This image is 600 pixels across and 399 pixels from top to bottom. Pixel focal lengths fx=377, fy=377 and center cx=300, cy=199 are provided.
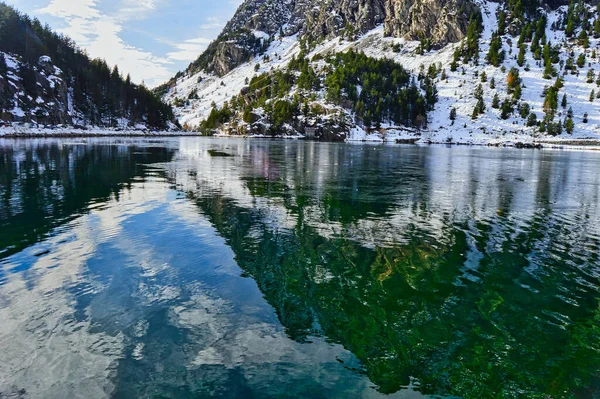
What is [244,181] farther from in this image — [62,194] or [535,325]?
[535,325]

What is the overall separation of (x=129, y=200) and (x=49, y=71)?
177 meters

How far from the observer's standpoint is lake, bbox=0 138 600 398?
837cm

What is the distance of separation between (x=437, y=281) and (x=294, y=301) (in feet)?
17.9

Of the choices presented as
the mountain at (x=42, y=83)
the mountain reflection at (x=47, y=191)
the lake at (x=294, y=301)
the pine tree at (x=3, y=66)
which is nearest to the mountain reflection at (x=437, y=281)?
the lake at (x=294, y=301)

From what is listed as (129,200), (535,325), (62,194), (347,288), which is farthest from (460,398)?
(62,194)

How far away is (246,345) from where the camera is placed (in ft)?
31.5

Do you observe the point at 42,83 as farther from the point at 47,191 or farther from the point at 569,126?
the point at 569,126

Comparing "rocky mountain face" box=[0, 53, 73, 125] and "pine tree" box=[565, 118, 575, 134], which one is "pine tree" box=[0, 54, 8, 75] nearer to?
"rocky mountain face" box=[0, 53, 73, 125]

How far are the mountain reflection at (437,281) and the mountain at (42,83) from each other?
14543cm

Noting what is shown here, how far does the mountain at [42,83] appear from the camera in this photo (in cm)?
13800

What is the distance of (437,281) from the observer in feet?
45.2

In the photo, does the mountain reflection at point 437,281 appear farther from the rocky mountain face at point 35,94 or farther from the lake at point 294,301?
the rocky mountain face at point 35,94

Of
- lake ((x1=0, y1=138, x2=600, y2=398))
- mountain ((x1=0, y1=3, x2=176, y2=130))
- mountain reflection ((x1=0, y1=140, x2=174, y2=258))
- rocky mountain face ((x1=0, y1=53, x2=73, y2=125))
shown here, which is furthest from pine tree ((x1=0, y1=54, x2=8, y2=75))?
lake ((x1=0, y1=138, x2=600, y2=398))

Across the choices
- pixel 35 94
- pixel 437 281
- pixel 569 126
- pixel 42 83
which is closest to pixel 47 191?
pixel 437 281
